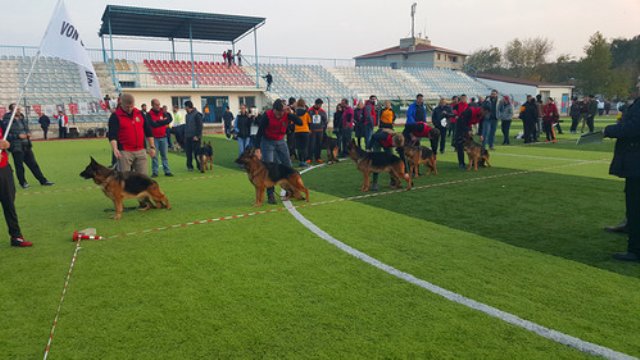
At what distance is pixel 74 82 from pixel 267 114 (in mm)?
32287

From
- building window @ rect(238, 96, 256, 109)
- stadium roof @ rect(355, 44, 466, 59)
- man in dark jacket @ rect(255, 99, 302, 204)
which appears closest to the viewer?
man in dark jacket @ rect(255, 99, 302, 204)

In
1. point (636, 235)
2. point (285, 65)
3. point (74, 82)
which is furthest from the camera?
point (285, 65)

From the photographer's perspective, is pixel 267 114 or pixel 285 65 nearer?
pixel 267 114

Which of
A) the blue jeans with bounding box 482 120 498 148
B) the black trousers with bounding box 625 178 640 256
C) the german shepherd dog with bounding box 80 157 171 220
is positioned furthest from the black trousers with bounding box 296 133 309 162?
the black trousers with bounding box 625 178 640 256

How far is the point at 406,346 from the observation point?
3102mm

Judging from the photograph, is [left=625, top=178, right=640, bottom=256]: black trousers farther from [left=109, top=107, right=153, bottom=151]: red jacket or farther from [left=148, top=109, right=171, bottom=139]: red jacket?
[left=148, top=109, right=171, bottom=139]: red jacket

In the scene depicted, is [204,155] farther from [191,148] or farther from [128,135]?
[128,135]

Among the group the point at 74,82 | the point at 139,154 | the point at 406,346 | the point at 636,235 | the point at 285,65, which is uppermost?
the point at 285,65

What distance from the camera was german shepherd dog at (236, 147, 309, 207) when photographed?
25.0 feet

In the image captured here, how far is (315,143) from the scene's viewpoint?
14.0 meters

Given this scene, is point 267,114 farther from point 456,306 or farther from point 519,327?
point 519,327

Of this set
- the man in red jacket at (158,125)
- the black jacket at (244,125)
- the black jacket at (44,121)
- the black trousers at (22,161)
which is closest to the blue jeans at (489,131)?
the black jacket at (244,125)

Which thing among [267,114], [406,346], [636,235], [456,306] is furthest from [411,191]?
[406,346]

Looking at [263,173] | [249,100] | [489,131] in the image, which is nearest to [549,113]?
[489,131]
